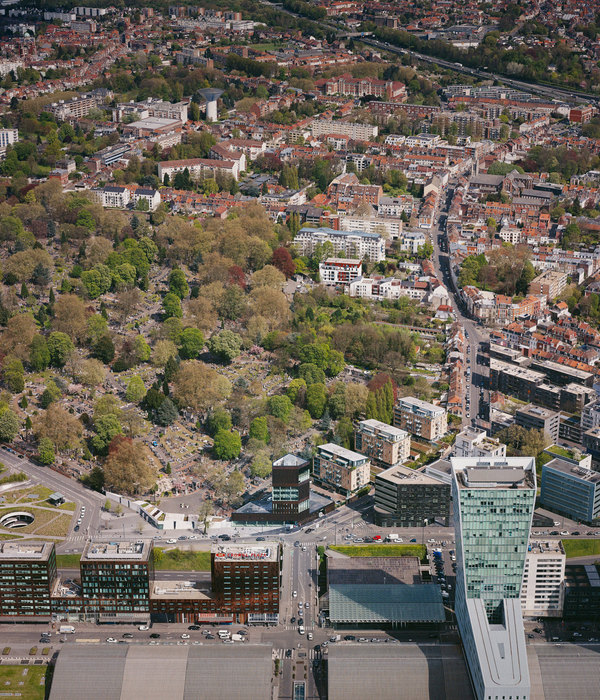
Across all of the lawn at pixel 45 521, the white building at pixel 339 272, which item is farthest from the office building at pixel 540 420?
the lawn at pixel 45 521

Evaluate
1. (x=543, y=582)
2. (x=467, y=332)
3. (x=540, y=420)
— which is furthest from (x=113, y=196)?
(x=543, y=582)

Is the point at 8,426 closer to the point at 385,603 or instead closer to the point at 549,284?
the point at 385,603

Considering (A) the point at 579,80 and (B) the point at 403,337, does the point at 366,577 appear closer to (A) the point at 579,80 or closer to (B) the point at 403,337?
(B) the point at 403,337

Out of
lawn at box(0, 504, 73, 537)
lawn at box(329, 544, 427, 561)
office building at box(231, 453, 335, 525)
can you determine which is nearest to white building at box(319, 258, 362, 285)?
office building at box(231, 453, 335, 525)

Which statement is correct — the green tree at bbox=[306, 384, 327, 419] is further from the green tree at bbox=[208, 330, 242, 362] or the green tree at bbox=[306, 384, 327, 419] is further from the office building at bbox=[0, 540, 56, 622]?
the office building at bbox=[0, 540, 56, 622]

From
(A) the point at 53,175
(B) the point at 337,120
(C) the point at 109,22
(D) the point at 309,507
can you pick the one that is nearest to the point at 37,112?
(A) the point at 53,175

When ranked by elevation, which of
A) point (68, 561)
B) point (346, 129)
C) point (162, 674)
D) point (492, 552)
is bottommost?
point (68, 561)
